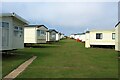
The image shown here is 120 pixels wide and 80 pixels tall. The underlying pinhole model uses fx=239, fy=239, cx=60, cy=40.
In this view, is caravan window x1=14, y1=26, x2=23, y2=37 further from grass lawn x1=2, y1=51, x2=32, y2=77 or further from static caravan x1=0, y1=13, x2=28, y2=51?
grass lawn x1=2, y1=51, x2=32, y2=77

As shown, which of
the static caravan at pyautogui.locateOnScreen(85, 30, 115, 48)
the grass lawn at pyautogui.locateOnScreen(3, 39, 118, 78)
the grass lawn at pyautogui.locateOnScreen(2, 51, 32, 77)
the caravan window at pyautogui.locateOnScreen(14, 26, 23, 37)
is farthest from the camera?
the static caravan at pyautogui.locateOnScreen(85, 30, 115, 48)

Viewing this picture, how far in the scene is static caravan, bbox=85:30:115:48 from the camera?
1496 inches

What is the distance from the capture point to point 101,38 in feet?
126

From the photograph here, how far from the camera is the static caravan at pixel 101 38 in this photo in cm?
3800

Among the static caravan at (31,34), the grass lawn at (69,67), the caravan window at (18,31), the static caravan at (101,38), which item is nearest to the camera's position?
the grass lawn at (69,67)

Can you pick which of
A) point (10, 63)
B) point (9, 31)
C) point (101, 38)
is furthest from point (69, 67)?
point (101, 38)

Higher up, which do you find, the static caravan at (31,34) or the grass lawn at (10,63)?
the static caravan at (31,34)

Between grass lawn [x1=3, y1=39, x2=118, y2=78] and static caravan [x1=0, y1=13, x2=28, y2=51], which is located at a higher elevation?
static caravan [x1=0, y1=13, x2=28, y2=51]

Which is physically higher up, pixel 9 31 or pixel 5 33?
pixel 9 31

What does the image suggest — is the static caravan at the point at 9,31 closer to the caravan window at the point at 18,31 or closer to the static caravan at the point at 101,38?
the caravan window at the point at 18,31

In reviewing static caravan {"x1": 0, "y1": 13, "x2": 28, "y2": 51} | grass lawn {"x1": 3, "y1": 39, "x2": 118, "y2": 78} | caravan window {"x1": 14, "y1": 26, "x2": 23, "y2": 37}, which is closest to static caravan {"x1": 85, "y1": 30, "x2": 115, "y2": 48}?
caravan window {"x1": 14, "y1": 26, "x2": 23, "y2": 37}

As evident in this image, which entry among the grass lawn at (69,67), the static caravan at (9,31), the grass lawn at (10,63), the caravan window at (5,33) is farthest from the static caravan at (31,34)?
the grass lawn at (10,63)

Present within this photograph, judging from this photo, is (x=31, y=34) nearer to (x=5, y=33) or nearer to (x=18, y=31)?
(x=18, y=31)

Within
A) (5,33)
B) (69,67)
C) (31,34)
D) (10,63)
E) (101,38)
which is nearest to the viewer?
(69,67)
